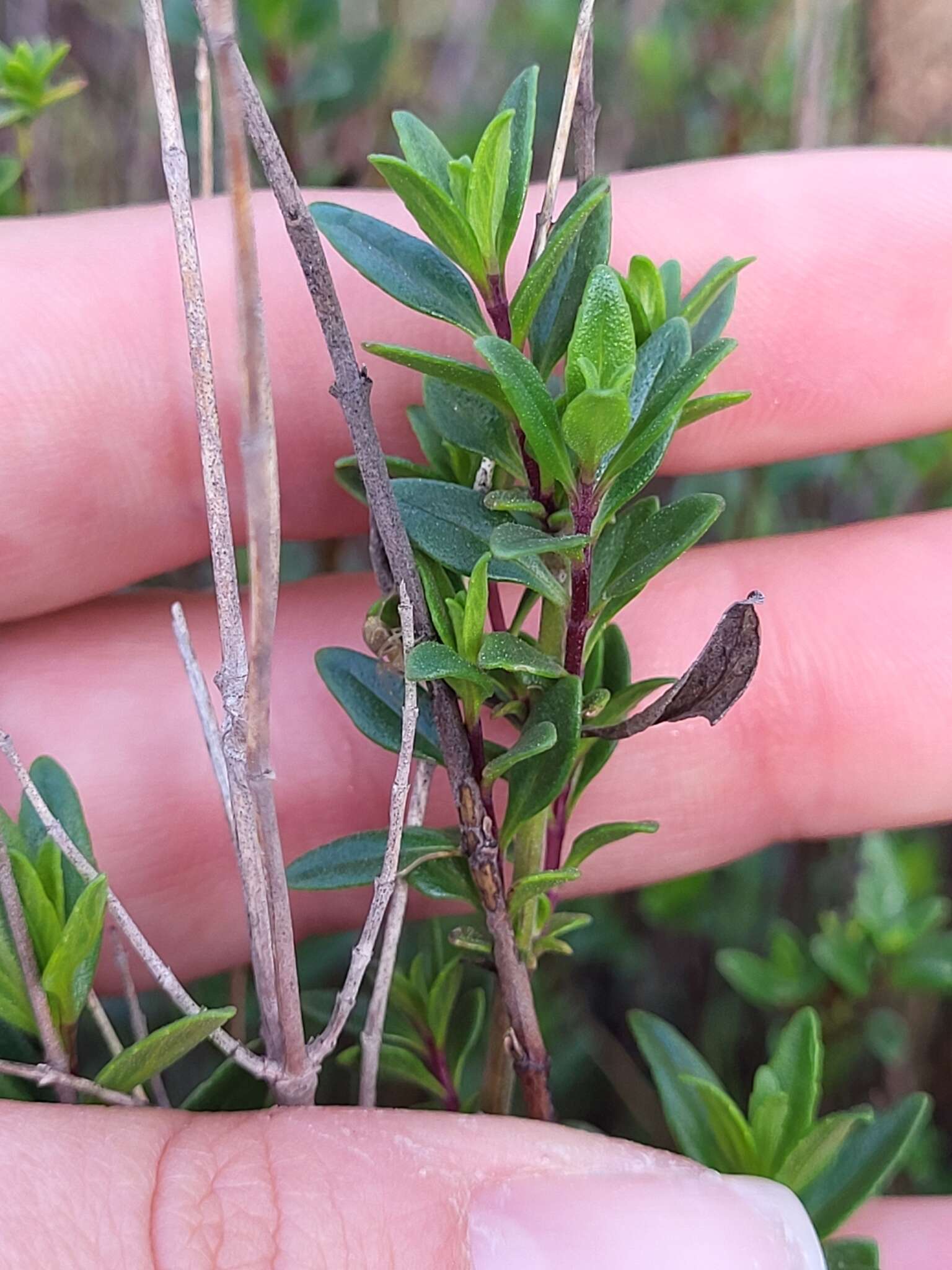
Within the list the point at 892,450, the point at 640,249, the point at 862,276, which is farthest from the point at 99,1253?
the point at 892,450

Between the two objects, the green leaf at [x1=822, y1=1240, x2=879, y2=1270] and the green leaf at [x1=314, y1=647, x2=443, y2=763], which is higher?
the green leaf at [x1=314, y1=647, x2=443, y2=763]

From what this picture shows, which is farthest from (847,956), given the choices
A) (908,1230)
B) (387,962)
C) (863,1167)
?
(387,962)

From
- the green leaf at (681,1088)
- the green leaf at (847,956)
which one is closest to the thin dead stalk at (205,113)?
the green leaf at (681,1088)

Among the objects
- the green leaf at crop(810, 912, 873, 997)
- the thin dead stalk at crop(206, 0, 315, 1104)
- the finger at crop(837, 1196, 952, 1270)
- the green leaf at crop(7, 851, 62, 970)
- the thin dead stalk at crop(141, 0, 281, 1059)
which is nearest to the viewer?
the thin dead stalk at crop(206, 0, 315, 1104)

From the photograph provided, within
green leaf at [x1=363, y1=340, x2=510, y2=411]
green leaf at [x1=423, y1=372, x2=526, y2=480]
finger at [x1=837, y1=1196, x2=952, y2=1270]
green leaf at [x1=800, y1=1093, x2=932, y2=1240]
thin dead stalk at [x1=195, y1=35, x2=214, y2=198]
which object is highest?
thin dead stalk at [x1=195, y1=35, x2=214, y2=198]

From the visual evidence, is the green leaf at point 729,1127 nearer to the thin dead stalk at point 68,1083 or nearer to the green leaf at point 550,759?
the green leaf at point 550,759

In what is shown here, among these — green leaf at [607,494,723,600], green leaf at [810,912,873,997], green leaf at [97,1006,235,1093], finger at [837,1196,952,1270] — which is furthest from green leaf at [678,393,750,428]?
finger at [837,1196,952,1270]

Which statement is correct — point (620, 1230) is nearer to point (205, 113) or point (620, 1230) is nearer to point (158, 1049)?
point (158, 1049)

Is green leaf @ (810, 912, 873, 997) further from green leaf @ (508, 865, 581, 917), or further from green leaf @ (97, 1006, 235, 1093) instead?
green leaf @ (97, 1006, 235, 1093)
